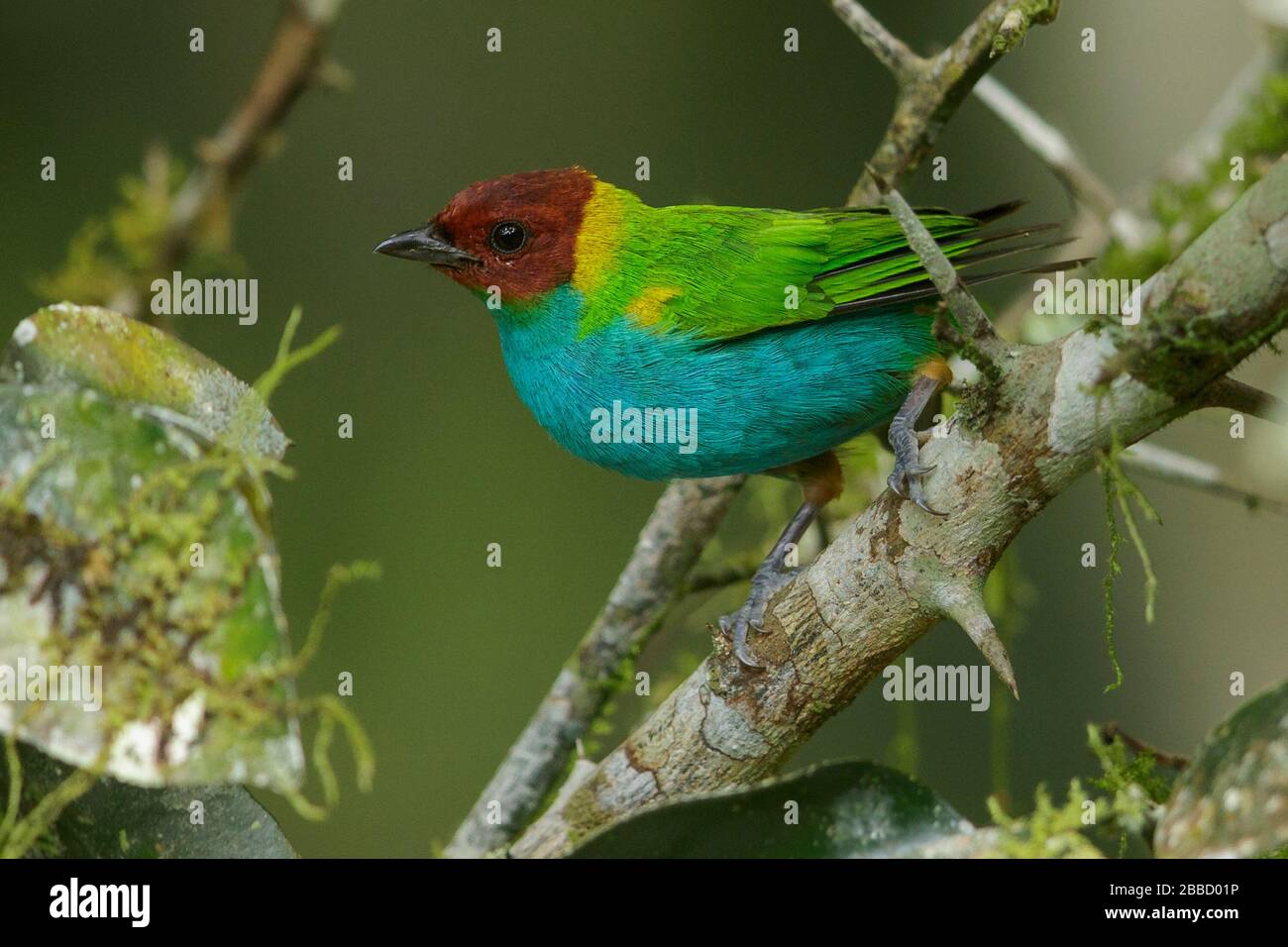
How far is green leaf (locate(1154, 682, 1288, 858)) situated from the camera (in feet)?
4.53

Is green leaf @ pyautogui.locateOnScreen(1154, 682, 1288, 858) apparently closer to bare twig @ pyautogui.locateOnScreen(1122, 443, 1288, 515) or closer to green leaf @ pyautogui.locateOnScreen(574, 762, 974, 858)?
green leaf @ pyautogui.locateOnScreen(574, 762, 974, 858)

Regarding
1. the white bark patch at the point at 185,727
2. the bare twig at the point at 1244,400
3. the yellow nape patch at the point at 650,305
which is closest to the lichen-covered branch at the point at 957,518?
the bare twig at the point at 1244,400

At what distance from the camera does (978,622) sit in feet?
5.65

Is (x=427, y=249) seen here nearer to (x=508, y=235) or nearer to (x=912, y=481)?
(x=508, y=235)

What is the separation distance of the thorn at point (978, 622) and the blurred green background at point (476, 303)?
8.59ft

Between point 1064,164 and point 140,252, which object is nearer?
point 140,252

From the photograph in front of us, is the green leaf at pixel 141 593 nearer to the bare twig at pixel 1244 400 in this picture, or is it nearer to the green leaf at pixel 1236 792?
the green leaf at pixel 1236 792

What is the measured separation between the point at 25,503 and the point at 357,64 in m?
3.53

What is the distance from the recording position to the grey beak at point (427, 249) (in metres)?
2.83

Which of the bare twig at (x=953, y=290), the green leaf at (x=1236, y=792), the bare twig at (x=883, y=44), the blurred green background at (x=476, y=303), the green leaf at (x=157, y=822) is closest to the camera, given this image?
the green leaf at (x=1236, y=792)

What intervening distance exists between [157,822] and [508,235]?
1.43 m

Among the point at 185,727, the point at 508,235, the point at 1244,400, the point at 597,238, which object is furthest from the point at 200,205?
the point at 1244,400

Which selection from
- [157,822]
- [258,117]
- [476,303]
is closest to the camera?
[157,822]

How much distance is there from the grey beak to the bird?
20 centimetres
